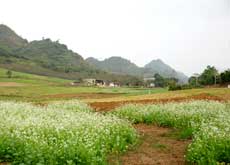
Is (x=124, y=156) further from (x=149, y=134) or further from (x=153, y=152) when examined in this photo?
(x=149, y=134)

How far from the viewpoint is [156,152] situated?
48.4 ft

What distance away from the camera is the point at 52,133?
44.9ft

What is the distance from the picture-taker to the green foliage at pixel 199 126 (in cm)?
1166

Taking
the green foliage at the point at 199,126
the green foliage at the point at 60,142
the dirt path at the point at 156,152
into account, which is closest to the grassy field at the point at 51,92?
the green foliage at the point at 199,126

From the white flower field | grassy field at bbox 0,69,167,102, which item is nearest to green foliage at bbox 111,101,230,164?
the white flower field

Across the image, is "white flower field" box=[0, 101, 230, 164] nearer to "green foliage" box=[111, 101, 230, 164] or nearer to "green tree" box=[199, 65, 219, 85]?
"green foliage" box=[111, 101, 230, 164]

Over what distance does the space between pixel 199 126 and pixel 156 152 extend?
3.93m

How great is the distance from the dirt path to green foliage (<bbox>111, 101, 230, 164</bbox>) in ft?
1.84

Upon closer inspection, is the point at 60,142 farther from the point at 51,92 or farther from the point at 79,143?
the point at 51,92

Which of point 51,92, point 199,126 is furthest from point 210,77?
point 199,126

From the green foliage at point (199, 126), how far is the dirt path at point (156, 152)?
1.84ft

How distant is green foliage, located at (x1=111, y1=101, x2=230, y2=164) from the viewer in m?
11.7

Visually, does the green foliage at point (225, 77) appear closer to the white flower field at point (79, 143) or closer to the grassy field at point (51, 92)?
the grassy field at point (51, 92)

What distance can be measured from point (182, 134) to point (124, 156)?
5.15 meters
